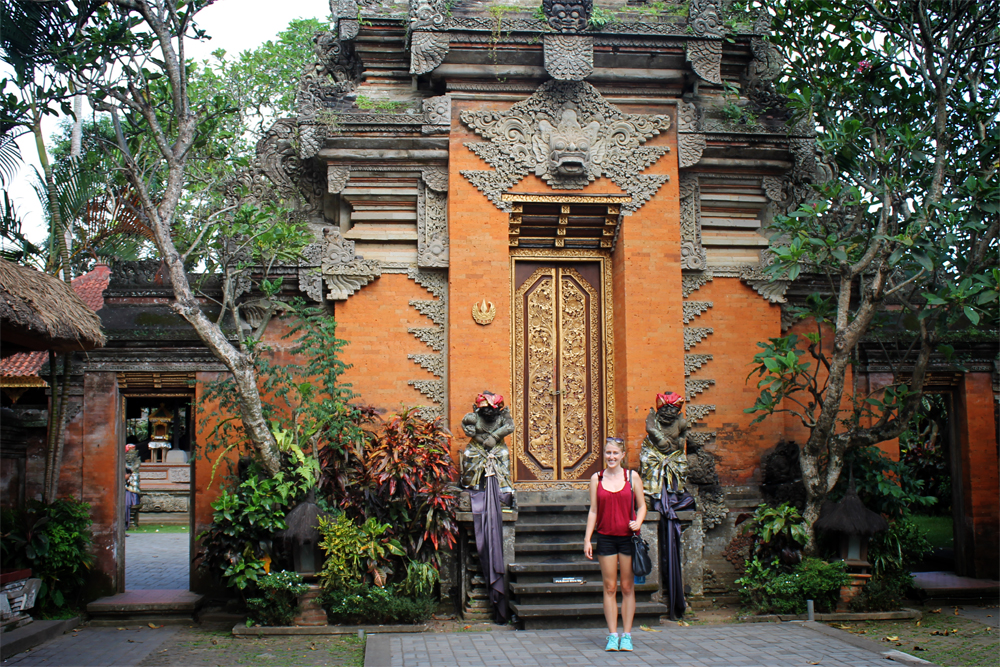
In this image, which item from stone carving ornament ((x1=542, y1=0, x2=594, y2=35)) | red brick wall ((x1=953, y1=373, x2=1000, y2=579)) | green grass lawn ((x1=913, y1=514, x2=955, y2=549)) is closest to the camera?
stone carving ornament ((x1=542, y1=0, x2=594, y2=35))

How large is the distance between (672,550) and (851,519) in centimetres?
185

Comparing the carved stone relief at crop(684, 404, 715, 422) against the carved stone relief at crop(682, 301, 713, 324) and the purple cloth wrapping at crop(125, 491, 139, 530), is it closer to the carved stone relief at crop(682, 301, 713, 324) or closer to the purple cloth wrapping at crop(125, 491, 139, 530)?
the carved stone relief at crop(682, 301, 713, 324)

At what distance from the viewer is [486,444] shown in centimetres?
860

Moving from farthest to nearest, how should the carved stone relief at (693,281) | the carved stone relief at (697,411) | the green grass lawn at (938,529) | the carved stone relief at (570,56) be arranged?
1. the green grass lawn at (938,529)
2. the carved stone relief at (693,281)
3. the carved stone relief at (697,411)
4. the carved stone relief at (570,56)

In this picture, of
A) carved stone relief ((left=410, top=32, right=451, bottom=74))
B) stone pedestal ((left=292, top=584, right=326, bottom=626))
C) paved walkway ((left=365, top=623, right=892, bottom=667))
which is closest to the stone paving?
stone pedestal ((left=292, top=584, right=326, bottom=626))

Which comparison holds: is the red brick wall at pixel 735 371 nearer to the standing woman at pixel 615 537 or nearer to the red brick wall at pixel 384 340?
the red brick wall at pixel 384 340

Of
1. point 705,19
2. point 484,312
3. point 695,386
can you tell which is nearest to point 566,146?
point 484,312

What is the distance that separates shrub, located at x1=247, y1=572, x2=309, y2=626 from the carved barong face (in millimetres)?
5181

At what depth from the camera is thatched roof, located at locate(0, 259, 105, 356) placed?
22.7 ft

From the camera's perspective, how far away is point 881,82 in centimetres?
845

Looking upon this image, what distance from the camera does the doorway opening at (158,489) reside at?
1380cm

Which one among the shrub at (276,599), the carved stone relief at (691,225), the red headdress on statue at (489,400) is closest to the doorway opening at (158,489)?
the shrub at (276,599)

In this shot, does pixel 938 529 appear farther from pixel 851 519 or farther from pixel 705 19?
pixel 705 19

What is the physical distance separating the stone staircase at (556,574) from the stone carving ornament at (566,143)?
11.5ft
